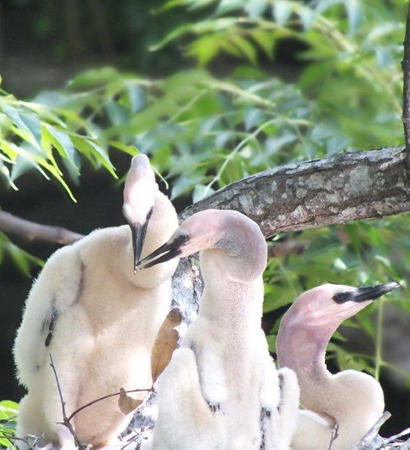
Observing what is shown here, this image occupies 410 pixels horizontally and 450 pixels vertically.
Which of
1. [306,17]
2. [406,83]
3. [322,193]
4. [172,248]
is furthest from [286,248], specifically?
[172,248]

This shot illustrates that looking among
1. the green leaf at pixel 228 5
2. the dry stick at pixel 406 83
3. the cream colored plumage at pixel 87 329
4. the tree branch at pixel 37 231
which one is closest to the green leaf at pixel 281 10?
the green leaf at pixel 228 5

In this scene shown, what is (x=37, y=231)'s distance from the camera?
11.4ft

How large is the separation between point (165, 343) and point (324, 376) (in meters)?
0.35

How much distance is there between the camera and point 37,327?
2371 mm

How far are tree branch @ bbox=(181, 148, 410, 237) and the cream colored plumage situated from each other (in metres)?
0.36

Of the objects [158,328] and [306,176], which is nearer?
[158,328]

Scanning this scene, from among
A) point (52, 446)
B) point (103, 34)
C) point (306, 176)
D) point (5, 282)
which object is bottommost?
point (5, 282)

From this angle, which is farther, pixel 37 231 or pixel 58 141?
pixel 37 231

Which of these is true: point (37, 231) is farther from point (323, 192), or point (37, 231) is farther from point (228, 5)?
point (323, 192)

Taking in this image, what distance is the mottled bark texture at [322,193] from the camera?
251cm

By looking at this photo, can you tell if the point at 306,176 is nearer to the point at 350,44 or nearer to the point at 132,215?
the point at 132,215

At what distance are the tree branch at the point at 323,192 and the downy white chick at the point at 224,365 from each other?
0.56 meters

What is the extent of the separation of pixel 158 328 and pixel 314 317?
12.7 inches

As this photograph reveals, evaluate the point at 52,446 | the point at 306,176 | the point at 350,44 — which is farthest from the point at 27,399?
the point at 350,44
